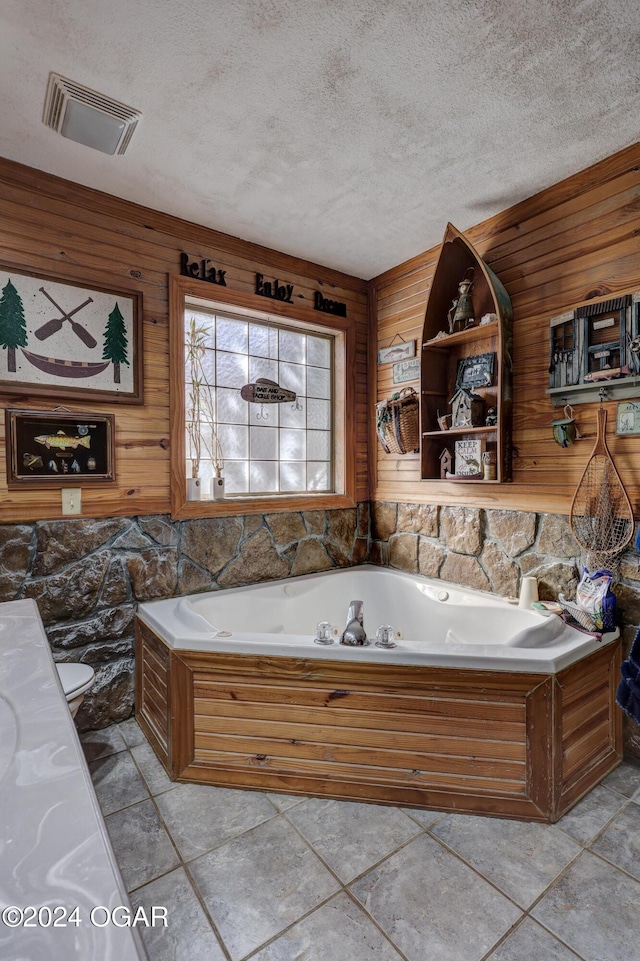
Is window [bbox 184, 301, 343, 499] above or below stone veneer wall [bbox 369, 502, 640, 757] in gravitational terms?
above

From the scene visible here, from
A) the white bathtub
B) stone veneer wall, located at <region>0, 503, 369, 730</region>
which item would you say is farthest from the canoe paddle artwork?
the white bathtub

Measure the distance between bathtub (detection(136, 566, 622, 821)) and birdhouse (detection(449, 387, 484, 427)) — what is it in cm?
110

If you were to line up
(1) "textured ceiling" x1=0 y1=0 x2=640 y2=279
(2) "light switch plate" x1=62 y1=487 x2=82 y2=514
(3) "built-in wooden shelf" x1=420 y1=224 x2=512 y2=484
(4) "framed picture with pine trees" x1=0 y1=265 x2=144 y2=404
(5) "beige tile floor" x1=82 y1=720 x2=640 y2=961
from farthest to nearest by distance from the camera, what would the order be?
1. (3) "built-in wooden shelf" x1=420 y1=224 x2=512 y2=484
2. (2) "light switch plate" x1=62 y1=487 x2=82 y2=514
3. (4) "framed picture with pine trees" x1=0 y1=265 x2=144 y2=404
4. (1) "textured ceiling" x1=0 y1=0 x2=640 y2=279
5. (5) "beige tile floor" x1=82 y1=720 x2=640 y2=961

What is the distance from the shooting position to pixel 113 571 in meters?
2.35

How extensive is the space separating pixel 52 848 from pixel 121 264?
8.19 ft

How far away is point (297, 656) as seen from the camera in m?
1.80

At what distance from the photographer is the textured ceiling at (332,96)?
4.73 ft

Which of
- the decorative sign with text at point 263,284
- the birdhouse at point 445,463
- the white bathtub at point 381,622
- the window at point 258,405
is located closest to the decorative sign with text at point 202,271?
the decorative sign with text at point 263,284

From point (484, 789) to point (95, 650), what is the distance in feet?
6.04

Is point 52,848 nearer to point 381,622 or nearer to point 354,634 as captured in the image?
point 354,634

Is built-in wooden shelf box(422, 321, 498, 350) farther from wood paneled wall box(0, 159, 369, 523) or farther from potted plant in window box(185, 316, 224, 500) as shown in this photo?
potted plant in window box(185, 316, 224, 500)

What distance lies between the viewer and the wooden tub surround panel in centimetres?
168

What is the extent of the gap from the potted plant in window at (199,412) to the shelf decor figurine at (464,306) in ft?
4.79

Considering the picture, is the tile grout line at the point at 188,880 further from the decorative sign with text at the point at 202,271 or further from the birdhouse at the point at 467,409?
the decorative sign with text at the point at 202,271
